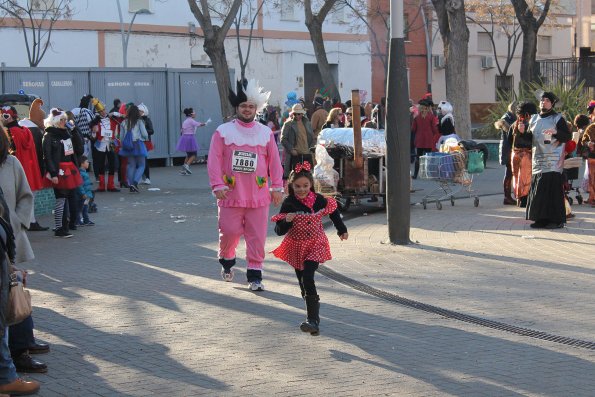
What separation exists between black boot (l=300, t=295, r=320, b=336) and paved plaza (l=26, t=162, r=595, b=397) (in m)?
0.13

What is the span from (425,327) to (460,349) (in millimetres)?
752

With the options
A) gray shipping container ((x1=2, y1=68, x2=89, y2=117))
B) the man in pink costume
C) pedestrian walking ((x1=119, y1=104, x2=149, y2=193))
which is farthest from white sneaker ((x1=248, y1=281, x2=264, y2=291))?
gray shipping container ((x1=2, y1=68, x2=89, y2=117))

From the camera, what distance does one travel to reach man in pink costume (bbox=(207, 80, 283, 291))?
31.6ft

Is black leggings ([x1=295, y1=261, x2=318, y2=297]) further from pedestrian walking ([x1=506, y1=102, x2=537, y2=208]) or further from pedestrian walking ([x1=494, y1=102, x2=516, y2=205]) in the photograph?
pedestrian walking ([x1=494, y1=102, x2=516, y2=205])

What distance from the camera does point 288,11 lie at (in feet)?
163

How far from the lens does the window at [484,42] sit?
193 feet

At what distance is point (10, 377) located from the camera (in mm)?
6316

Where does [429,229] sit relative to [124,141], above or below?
below

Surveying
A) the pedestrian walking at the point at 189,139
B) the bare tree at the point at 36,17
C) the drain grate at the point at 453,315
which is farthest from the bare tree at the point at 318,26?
the drain grate at the point at 453,315

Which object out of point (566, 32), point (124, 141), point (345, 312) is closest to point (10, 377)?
point (345, 312)

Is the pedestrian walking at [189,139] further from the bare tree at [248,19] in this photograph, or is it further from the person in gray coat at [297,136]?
the bare tree at [248,19]

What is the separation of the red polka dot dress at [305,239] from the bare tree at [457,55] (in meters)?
16.5

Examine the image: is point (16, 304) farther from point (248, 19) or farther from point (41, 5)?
point (248, 19)

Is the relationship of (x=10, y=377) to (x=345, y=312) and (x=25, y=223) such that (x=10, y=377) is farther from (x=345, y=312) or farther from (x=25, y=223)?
(x=345, y=312)
